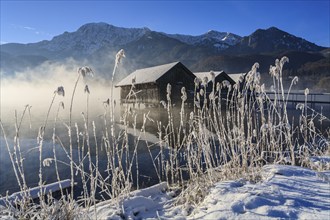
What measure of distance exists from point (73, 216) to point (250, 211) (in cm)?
184

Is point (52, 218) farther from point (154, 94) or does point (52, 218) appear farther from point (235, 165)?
point (154, 94)

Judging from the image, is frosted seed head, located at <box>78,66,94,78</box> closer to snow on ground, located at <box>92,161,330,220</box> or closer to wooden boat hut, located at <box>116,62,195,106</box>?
snow on ground, located at <box>92,161,330,220</box>

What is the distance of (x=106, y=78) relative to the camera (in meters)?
132

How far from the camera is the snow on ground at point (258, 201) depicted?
8.56 feet

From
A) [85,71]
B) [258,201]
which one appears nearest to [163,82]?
[258,201]

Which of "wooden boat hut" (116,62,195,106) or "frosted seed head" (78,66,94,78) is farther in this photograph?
"wooden boat hut" (116,62,195,106)

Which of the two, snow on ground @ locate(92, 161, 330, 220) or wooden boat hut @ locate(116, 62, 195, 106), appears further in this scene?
wooden boat hut @ locate(116, 62, 195, 106)

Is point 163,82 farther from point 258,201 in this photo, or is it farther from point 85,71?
point 85,71

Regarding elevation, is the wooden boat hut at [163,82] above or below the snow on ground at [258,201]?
above

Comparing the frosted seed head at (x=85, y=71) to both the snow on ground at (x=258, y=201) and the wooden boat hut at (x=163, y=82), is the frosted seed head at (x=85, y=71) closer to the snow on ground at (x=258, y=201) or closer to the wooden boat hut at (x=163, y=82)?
the snow on ground at (x=258, y=201)

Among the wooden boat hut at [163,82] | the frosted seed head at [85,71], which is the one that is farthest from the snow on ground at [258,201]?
the wooden boat hut at [163,82]

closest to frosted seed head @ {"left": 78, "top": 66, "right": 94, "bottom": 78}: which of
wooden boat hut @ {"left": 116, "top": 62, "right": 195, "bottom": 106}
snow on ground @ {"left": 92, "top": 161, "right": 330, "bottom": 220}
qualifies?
snow on ground @ {"left": 92, "top": 161, "right": 330, "bottom": 220}

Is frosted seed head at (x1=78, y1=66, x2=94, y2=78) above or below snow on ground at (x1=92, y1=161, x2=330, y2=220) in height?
above

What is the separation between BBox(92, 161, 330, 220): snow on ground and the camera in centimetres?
261
